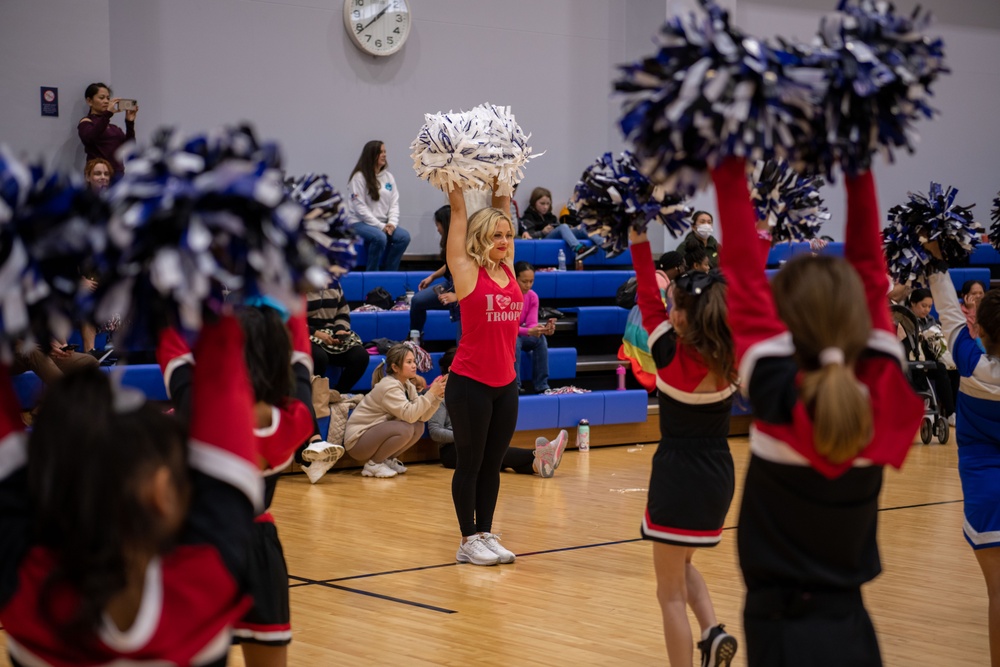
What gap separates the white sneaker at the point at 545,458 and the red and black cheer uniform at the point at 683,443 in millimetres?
3882

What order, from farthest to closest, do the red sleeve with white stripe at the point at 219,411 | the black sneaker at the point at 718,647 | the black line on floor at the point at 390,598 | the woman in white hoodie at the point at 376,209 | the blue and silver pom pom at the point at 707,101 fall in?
the woman in white hoodie at the point at 376,209 < the black line on floor at the point at 390,598 < the black sneaker at the point at 718,647 < the blue and silver pom pom at the point at 707,101 < the red sleeve with white stripe at the point at 219,411

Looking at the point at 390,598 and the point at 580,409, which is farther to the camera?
the point at 580,409

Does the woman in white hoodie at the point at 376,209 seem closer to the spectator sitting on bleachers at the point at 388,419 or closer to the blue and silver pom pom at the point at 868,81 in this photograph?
the spectator sitting on bleachers at the point at 388,419

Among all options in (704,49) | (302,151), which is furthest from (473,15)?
(704,49)

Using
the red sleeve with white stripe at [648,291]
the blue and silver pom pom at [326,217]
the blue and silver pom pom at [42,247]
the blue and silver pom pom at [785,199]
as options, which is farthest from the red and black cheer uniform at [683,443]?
the blue and silver pom pom at [42,247]

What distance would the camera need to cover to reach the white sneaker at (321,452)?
22.3 feet

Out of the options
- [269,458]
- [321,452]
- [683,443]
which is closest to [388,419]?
[321,452]

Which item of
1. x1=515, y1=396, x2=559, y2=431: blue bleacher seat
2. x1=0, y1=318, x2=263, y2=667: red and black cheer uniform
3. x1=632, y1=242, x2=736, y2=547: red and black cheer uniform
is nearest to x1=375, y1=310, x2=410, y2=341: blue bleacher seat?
x1=515, y1=396, x2=559, y2=431: blue bleacher seat

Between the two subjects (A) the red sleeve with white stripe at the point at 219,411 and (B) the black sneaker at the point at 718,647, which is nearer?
(A) the red sleeve with white stripe at the point at 219,411

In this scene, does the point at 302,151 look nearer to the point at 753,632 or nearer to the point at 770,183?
the point at 770,183

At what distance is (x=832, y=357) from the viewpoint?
5.90ft

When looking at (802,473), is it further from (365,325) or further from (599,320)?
(599,320)

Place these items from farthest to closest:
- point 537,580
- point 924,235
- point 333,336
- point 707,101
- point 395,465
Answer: point 333,336, point 395,465, point 537,580, point 924,235, point 707,101

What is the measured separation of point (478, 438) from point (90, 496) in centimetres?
330
